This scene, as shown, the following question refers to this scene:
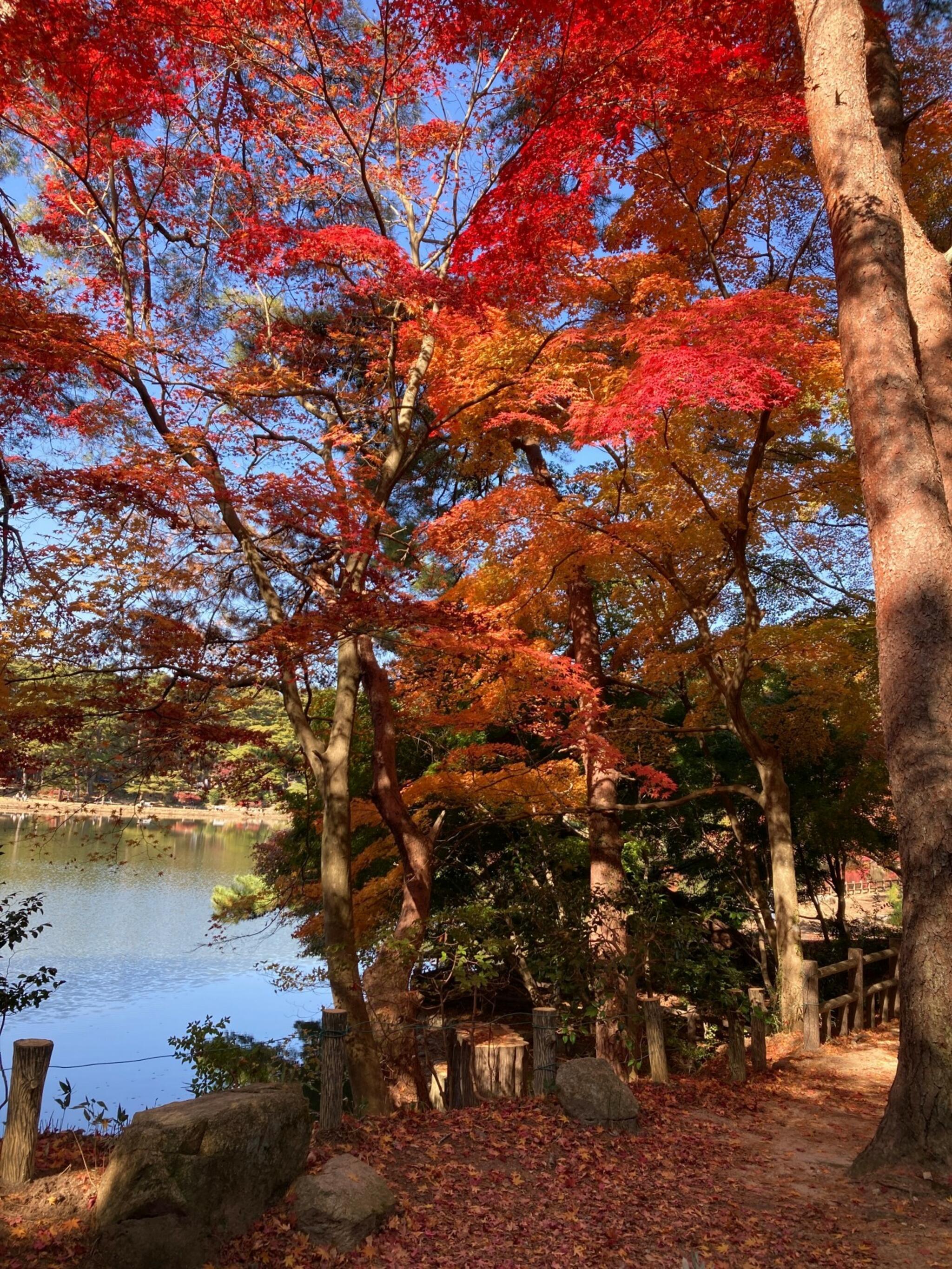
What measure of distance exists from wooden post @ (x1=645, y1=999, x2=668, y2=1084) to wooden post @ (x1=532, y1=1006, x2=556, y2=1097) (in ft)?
3.55

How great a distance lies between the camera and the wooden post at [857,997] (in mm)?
8930

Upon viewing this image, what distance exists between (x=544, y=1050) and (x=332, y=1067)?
5.50ft

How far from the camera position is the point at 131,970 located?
1641 cm

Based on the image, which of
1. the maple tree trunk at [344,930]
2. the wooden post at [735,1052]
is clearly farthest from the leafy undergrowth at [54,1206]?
the wooden post at [735,1052]

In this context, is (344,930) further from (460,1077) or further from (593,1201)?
(593,1201)

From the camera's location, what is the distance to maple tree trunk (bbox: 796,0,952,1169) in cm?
416

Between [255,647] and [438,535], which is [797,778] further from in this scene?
[255,647]

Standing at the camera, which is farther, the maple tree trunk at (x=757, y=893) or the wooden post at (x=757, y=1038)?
the maple tree trunk at (x=757, y=893)

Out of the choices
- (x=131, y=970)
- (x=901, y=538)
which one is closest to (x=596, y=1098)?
(x=901, y=538)

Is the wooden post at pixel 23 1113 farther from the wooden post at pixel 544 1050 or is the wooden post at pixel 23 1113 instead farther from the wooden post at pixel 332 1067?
the wooden post at pixel 544 1050

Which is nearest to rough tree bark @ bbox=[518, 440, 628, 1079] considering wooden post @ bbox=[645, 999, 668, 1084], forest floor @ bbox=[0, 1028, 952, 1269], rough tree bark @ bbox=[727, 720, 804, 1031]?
wooden post @ bbox=[645, 999, 668, 1084]

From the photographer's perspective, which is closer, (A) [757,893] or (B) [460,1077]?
(B) [460,1077]

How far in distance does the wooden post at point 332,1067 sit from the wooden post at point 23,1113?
1.43m

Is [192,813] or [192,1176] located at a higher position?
[192,1176]
